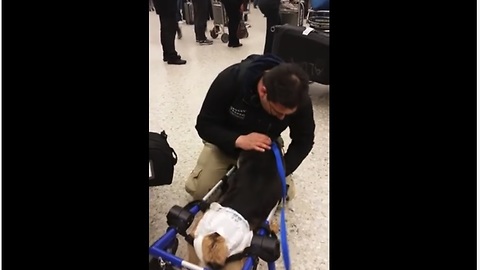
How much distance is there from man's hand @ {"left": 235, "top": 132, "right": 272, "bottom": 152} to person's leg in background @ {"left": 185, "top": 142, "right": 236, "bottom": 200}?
16 cm

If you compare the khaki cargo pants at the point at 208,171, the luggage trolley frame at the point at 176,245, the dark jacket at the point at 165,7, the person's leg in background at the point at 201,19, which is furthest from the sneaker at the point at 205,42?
the luggage trolley frame at the point at 176,245

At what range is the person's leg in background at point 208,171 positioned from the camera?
129cm

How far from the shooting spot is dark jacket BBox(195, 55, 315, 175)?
1075 millimetres

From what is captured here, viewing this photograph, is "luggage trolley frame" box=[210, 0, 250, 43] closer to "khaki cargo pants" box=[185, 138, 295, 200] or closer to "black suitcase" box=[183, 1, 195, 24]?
"black suitcase" box=[183, 1, 195, 24]

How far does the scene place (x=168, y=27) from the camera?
2662mm

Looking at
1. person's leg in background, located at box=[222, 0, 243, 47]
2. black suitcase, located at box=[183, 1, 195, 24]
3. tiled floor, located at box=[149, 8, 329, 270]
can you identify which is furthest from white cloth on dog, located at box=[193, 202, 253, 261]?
black suitcase, located at box=[183, 1, 195, 24]

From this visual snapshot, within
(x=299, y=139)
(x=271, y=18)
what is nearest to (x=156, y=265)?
(x=299, y=139)
